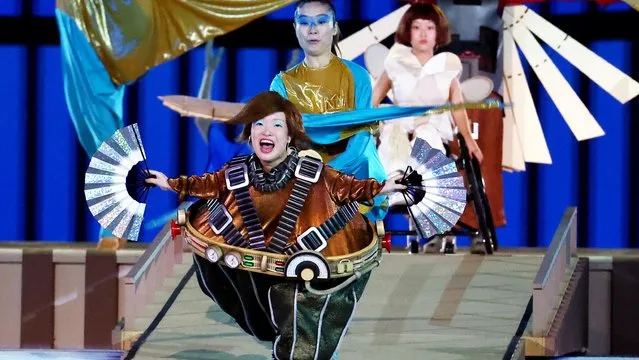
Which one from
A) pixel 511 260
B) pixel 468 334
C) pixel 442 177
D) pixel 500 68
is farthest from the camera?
pixel 500 68

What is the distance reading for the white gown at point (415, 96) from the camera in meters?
8.39

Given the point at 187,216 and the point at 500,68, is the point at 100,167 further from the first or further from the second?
the point at 500,68

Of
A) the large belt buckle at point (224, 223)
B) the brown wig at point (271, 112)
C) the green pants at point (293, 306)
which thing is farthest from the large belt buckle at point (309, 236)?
the brown wig at point (271, 112)

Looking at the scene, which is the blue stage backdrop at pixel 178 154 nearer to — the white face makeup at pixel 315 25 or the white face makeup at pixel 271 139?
the white face makeup at pixel 315 25

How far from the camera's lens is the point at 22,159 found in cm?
959

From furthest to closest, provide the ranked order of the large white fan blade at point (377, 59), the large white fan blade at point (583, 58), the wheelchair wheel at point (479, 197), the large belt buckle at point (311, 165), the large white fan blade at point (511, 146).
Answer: the large white fan blade at point (511, 146), the large white fan blade at point (583, 58), the large white fan blade at point (377, 59), the wheelchair wheel at point (479, 197), the large belt buckle at point (311, 165)

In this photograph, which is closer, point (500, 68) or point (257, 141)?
point (257, 141)

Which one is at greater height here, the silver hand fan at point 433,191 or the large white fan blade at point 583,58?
the large white fan blade at point 583,58

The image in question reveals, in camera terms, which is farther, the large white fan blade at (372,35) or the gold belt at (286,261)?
the large white fan blade at (372,35)

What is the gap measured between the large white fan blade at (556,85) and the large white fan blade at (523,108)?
0.06m

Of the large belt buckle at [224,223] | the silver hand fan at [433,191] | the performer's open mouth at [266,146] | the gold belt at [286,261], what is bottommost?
the gold belt at [286,261]

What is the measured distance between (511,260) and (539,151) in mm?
1131

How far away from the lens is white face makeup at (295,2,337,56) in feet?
21.4

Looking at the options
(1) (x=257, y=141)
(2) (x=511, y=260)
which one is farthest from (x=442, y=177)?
(2) (x=511, y=260)
